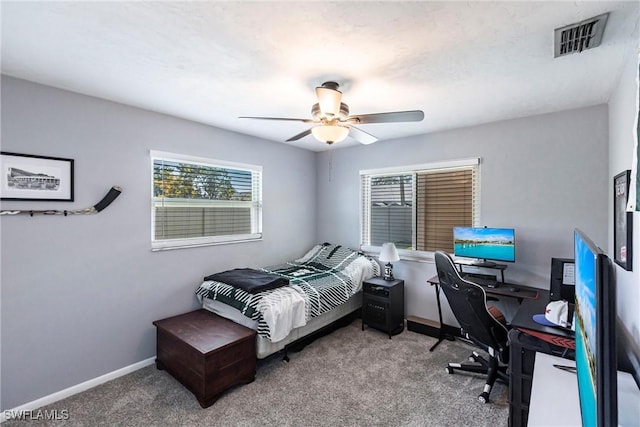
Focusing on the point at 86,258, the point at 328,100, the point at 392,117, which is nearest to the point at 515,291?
the point at 392,117

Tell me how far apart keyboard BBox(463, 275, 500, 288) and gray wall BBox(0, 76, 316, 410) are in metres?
2.80

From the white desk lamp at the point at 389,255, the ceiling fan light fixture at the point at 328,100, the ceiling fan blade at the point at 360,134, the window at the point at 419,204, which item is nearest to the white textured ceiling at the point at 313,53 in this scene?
the ceiling fan light fixture at the point at 328,100

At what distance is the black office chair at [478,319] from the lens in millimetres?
2182

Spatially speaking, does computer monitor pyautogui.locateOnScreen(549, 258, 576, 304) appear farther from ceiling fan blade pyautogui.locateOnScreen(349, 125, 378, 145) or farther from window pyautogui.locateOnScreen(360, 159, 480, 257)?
ceiling fan blade pyautogui.locateOnScreen(349, 125, 378, 145)

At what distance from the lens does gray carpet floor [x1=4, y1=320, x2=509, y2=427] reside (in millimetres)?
2086

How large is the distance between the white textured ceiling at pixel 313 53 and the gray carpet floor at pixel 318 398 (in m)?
2.42

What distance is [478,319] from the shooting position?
2195mm

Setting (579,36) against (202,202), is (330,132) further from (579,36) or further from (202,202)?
(202,202)

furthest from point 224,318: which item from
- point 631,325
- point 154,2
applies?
point 631,325

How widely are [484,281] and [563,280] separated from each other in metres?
0.76

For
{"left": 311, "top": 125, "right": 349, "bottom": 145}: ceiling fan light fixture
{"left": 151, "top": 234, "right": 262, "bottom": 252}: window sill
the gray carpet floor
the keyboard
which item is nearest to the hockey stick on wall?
{"left": 151, "top": 234, "right": 262, "bottom": 252}: window sill

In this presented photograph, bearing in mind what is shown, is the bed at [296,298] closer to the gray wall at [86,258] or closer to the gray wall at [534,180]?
the gray wall at [86,258]

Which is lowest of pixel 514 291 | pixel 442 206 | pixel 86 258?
pixel 514 291

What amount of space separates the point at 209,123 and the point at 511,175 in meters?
3.26
